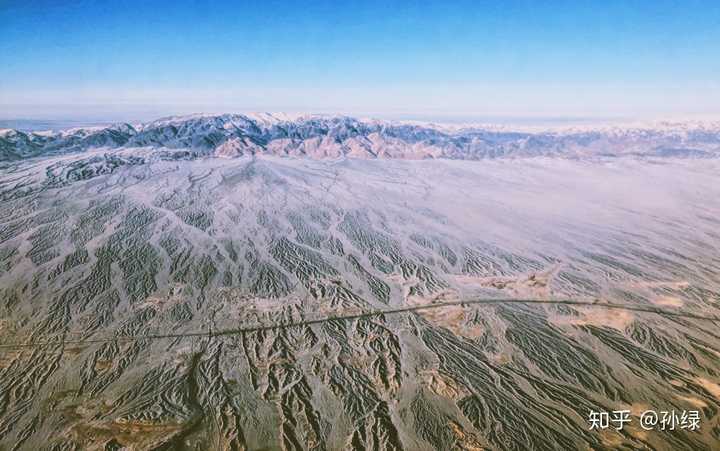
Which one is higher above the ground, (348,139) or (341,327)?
(348,139)

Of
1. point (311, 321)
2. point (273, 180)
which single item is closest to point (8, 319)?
point (311, 321)

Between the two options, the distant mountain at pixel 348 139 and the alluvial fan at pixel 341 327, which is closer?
the alluvial fan at pixel 341 327

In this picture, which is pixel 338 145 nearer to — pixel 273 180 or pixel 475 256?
pixel 273 180

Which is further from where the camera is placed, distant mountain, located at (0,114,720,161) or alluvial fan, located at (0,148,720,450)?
distant mountain, located at (0,114,720,161)
